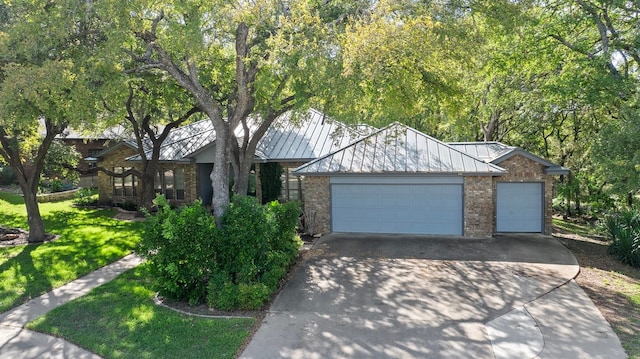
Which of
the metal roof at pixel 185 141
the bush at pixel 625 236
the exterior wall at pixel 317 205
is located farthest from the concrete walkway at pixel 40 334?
the bush at pixel 625 236

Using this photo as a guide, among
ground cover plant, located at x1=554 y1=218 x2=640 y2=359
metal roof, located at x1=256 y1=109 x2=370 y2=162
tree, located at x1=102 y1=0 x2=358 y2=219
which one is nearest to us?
ground cover plant, located at x1=554 y1=218 x2=640 y2=359

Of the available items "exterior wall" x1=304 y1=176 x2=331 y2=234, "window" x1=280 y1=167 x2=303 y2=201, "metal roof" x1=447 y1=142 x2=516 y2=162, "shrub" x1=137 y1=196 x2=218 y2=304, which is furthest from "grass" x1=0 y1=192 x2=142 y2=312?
"metal roof" x1=447 y1=142 x2=516 y2=162

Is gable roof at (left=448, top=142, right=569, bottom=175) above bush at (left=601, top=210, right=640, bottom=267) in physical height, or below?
above

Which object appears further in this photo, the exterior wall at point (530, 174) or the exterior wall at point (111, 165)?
the exterior wall at point (111, 165)

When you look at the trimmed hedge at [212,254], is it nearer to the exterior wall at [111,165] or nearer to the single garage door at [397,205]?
the single garage door at [397,205]

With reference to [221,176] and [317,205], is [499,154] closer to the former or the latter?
[317,205]

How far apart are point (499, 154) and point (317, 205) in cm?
712

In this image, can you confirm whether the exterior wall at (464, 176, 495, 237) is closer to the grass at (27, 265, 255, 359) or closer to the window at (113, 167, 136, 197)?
the grass at (27, 265, 255, 359)

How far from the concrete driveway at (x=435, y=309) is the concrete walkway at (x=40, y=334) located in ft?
9.94

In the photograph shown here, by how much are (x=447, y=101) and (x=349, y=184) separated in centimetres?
485

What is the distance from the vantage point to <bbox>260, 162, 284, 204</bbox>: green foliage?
18.5 metres

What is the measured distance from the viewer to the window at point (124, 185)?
73.6 ft

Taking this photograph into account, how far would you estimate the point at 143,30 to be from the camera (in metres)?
10.1

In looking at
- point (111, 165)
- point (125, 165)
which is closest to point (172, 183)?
point (125, 165)
